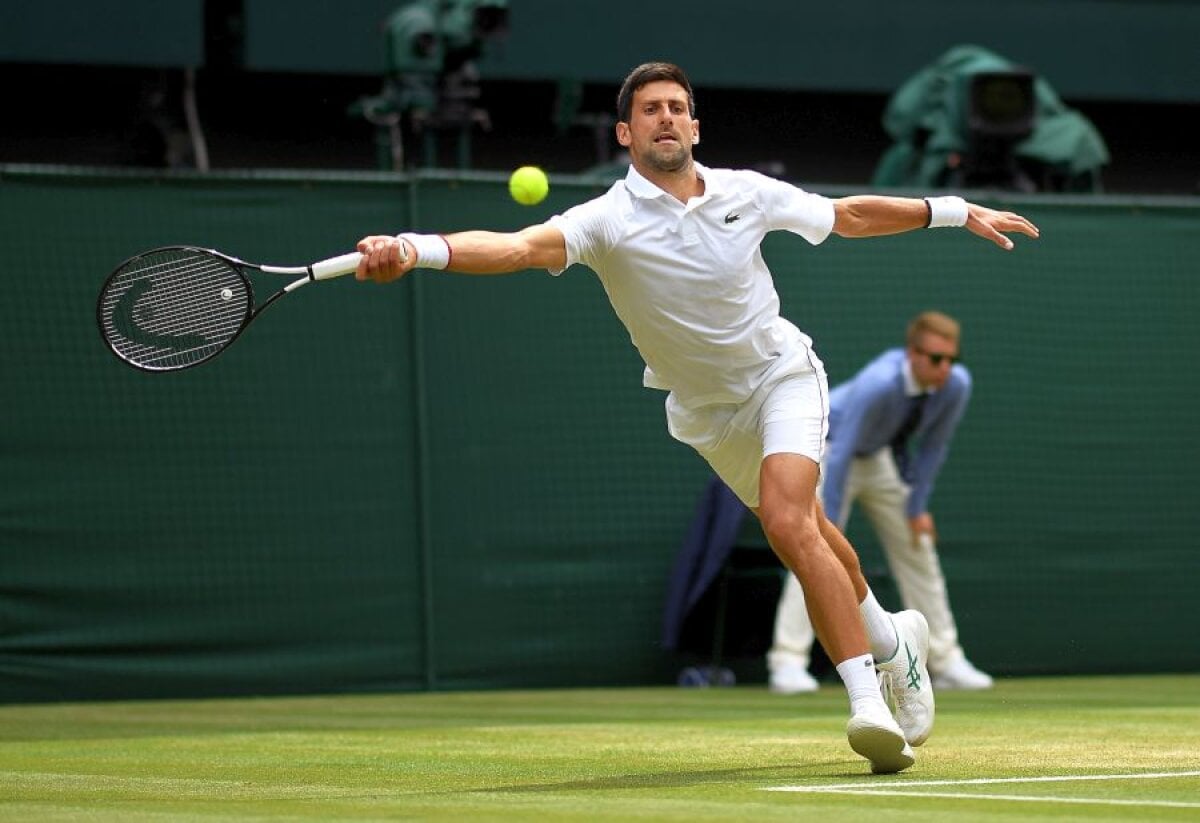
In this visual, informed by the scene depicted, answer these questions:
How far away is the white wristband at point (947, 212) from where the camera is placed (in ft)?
23.4

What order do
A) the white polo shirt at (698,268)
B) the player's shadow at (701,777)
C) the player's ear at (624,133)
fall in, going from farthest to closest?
the player's ear at (624,133) → the white polo shirt at (698,268) → the player's shadow at (701,777)

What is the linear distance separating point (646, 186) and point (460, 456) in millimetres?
5165

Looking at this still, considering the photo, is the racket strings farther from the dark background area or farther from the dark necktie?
the dark background area

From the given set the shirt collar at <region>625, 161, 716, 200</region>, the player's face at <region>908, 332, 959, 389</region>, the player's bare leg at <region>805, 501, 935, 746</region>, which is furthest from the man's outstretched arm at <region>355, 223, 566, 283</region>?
the player's face at <region>908, 332, 959, 389</region>

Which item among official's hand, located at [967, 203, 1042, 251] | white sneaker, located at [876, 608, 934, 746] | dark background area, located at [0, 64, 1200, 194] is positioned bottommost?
white sneaker, located at [876, 608, 934, 746]

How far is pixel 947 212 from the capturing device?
714 cm

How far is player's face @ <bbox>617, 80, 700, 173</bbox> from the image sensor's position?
264 inches

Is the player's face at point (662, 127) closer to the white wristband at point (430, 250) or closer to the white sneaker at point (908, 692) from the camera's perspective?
the white wristband at point (430, 250)

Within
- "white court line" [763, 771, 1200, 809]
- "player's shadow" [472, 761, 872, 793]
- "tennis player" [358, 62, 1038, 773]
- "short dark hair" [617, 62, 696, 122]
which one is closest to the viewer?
"white court line" [763, 771, 1200, 809]

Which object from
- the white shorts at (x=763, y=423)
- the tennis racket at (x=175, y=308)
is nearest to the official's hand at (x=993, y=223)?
the white shorts at (x=763, y=423)

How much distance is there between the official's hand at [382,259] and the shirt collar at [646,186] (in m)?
0.98

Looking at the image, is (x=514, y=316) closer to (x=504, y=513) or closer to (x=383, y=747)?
(x=504, y=513)

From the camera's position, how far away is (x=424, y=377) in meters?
11.7

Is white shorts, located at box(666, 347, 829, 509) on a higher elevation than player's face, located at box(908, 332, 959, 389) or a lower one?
lower
